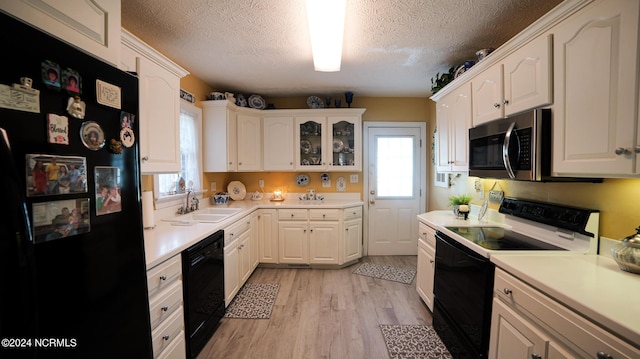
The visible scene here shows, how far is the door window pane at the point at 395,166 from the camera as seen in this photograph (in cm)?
379

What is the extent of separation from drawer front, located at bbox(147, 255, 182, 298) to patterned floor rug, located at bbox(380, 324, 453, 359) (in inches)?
62.6

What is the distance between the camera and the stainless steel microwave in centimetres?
135

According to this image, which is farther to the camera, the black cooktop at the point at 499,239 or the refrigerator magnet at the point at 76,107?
the black cooktop at the point at 499,239

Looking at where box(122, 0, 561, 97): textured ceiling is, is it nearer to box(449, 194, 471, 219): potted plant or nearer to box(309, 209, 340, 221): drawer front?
box(449, 194, 471, 219): potted plant

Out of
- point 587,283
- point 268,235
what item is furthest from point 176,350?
point 587,283

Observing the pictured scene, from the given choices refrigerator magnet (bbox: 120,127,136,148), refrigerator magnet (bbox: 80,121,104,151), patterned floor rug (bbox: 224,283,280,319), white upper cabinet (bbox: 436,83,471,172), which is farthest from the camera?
patterned floor rug (bbox: 224,283,280,319)

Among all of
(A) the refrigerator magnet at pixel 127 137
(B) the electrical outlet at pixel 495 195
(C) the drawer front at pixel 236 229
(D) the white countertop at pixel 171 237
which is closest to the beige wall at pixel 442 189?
(B) the electrical outlet at pixel 495 195

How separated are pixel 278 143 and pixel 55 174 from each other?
2.89 m

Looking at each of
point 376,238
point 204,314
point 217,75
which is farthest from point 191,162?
point 376,238

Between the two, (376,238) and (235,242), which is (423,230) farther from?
(235,242)

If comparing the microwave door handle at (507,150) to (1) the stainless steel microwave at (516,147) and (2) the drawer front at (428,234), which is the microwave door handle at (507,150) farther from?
(2) the drawer front at (428,234)

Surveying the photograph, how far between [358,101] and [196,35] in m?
2.37

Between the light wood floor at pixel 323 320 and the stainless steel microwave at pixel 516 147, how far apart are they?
1.47m

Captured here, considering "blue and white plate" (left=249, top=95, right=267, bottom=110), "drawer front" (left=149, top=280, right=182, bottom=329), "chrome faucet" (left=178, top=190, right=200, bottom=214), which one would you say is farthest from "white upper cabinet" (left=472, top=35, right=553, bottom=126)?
"chrome faucet" (left=178, top=190, right=200, bottom=214)
